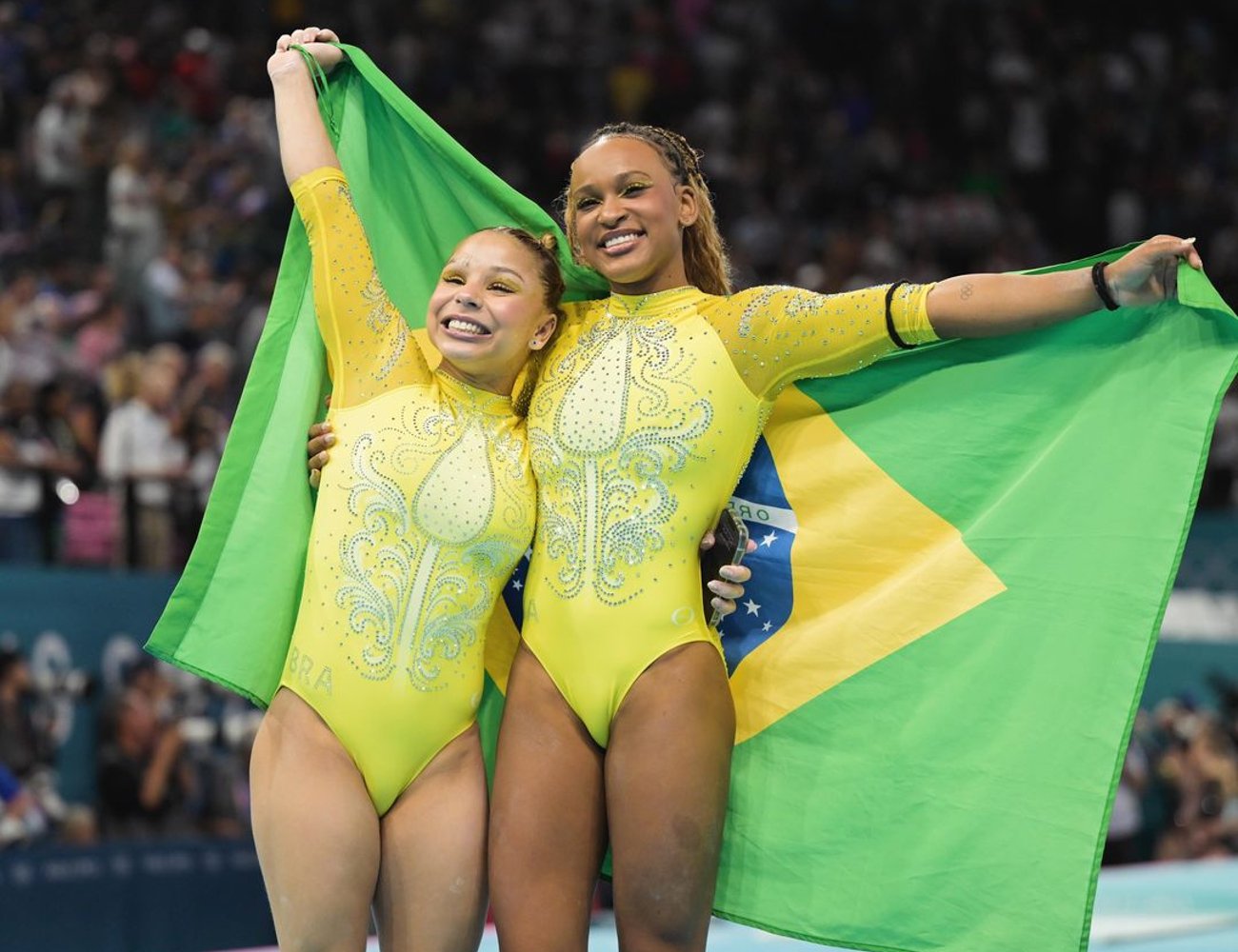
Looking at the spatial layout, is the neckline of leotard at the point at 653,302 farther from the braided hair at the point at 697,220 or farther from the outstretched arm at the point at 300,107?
the outstretched arm at the point at 300,107

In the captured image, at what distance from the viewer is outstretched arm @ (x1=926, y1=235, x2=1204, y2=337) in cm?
380

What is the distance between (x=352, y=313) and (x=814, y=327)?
1.03 meters

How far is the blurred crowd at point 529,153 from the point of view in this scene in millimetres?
8242

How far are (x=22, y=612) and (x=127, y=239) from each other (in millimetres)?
3089

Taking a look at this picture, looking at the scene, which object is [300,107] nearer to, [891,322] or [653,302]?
[653,302]

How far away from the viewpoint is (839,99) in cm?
1478

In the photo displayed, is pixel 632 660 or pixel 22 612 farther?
pixel 22 612

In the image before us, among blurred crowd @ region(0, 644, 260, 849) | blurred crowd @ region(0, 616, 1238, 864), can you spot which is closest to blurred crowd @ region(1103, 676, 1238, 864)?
blurred crowd @ region(0, 616, 1238, 864)

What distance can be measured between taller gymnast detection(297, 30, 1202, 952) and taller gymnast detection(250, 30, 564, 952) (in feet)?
0.33

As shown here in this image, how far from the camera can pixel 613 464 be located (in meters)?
3.87

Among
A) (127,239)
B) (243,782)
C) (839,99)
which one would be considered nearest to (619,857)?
(243,782)

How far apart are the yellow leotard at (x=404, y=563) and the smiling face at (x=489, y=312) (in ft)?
0.27

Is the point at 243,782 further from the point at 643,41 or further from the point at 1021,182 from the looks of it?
the point at 1021,182

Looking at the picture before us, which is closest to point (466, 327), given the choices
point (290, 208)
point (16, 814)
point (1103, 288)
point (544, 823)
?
point (544, 823)
